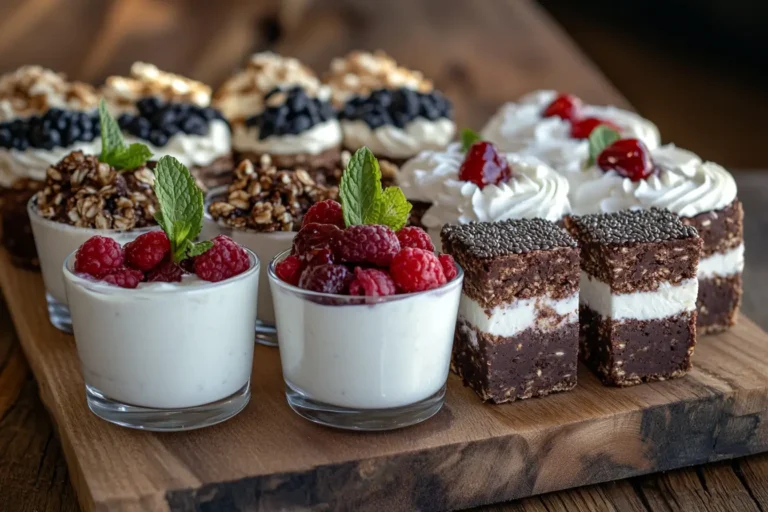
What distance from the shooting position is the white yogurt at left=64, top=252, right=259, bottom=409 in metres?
1.64

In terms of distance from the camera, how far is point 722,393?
1.84m

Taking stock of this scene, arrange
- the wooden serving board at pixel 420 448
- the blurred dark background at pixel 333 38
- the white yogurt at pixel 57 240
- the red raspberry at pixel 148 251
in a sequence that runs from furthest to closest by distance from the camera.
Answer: the blurred dark background at pixel 333 38 < the white yogurt at pixel 57 240 < the red raspberry at pixel 148 251 < the wooden serving board at pixel 420 448

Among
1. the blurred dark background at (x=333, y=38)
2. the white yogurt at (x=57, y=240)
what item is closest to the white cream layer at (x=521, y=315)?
the white yogurt at (x=57, y=240)

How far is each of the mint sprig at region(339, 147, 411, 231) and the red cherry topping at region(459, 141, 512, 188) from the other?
1.14 feet

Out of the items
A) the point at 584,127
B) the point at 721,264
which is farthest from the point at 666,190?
the point at 584,127

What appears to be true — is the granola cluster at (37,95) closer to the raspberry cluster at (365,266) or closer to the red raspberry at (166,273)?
the red raspberry at (166,273)

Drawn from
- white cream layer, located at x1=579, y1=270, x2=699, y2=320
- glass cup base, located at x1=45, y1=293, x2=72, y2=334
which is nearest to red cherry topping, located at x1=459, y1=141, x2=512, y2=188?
white cream layer, located at x1=579, y1=270, x2=699, y2=320

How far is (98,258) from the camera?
1671mm

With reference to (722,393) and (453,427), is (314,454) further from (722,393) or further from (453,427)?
(722,393)

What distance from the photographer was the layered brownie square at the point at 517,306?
1.75 m

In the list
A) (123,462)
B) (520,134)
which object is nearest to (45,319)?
(123,462)

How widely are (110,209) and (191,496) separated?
729 mm

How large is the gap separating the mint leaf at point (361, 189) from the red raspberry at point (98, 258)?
393 mm

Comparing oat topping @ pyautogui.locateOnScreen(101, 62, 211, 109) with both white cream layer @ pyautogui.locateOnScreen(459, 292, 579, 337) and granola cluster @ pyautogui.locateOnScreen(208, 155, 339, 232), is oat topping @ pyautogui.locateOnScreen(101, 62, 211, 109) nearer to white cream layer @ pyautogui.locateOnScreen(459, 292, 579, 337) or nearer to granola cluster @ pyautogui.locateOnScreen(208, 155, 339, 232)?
granola cluster @ pyautogui.locateOnScreen(208, 155, 339, 232)
